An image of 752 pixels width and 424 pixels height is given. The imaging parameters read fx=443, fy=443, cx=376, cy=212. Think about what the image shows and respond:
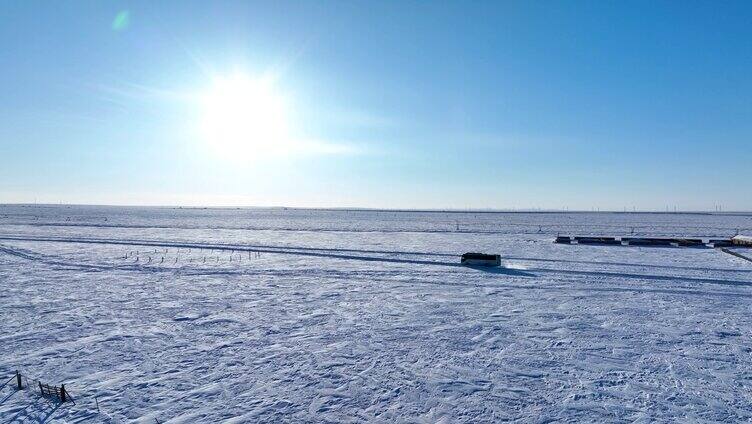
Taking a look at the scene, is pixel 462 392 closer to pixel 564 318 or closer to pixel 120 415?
pixel 120 415

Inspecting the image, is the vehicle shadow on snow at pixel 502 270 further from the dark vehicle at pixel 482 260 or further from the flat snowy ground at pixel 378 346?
the flat snowy ground at pixel 378 346

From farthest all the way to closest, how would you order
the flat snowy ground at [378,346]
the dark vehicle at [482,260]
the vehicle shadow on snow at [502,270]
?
the dark vehicle at [482,260] → the vehicle shadow on snow at [502,270] → the flat snowy ground at [378,346]

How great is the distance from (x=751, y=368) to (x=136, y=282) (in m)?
20.4

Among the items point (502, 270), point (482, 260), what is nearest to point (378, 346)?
point (502, 270)

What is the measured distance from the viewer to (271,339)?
10.9 meters

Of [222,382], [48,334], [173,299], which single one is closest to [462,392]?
[222,382]

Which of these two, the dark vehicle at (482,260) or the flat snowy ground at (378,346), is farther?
the dark vehicle at (482,260)

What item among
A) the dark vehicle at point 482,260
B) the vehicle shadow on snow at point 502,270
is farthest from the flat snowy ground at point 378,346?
the dark vehicle at point 482,260

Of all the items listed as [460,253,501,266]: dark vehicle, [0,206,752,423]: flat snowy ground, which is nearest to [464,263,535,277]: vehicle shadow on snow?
[460,253,501,266]: dark vehicle

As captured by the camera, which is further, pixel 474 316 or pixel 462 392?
pixel 474 316

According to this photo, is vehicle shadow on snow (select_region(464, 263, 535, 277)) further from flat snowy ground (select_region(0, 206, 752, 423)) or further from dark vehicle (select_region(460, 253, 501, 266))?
flat snowy ground (select_region(0, 206, 752, 423))

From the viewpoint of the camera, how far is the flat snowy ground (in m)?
7.31

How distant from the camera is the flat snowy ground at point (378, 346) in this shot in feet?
24.0

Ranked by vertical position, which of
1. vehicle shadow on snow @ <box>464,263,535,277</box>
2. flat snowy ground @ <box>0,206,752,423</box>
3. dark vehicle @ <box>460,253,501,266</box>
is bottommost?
flat snowy ground @ <box>0,206,752,423</box>
